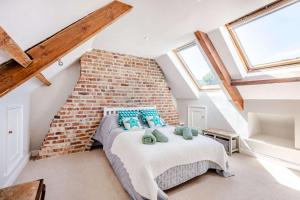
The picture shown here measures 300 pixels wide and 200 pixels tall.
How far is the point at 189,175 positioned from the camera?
7.03ft

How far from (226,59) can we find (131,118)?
2174mm

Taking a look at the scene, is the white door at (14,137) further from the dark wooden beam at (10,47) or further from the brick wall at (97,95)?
the dark wooden beam at (10,47)

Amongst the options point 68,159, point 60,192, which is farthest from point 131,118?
point 60,192

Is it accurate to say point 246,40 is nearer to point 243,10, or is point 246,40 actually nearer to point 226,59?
point 226,59

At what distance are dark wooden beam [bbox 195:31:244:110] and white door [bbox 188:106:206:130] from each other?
0.97m

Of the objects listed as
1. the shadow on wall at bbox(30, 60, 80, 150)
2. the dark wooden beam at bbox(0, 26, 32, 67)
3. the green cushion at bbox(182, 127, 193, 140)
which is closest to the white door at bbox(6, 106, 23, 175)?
the shadow on wall at bbox(30, 60, 80, 150)

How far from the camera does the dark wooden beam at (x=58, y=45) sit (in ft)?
4.42

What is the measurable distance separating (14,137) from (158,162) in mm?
2110

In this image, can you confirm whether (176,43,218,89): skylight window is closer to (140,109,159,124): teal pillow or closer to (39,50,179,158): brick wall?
(39,50,179,158): brick wall

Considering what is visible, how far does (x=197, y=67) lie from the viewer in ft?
12.8

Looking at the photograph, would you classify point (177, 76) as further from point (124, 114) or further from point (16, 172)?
point (16, 172)

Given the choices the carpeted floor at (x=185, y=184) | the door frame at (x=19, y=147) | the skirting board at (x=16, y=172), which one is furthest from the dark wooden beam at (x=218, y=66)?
the skirting board at (x=16, y=172)

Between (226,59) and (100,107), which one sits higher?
(226,59)

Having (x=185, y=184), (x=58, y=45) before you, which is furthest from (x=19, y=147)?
(x=185, y=184)
